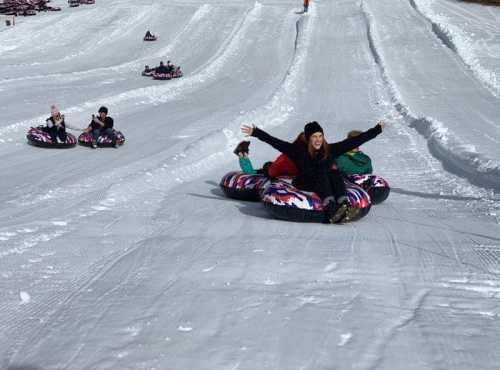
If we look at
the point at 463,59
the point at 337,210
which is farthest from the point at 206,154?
the point at 463,59

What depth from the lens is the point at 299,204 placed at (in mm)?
7531

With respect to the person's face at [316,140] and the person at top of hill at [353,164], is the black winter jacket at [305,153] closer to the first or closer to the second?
the person's face at [316,140]

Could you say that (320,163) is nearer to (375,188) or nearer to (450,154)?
(375,188)

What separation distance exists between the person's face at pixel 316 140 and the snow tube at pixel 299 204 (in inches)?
19.2

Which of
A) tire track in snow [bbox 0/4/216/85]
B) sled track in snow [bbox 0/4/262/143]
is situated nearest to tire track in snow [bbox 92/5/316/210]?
sled track in snow [bbox 0/4/262/143]

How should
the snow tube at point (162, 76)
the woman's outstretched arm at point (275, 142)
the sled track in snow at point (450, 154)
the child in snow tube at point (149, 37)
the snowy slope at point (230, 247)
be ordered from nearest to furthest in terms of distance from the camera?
the snowy slope at point (230, 247) → the woman's outstretched arm at point (275, 142) → the sled track in snow at point (450, 154) → the snow tube at point (162, 76) → the child in snow tube at point (149, 37)

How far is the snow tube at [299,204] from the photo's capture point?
7520 mm

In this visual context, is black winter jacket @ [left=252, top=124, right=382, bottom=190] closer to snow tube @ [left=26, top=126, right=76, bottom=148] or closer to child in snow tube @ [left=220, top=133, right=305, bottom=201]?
child in snow tube @ [left=220, top=133, right=305, bottom=201]

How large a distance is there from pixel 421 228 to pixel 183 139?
784cm

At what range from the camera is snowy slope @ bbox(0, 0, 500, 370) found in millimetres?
4059

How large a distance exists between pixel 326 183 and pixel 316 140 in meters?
0.45

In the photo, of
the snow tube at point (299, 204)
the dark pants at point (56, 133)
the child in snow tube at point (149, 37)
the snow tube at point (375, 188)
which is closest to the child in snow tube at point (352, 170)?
the snow tube at point (375, 188)

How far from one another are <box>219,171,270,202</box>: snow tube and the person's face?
50.7 inches

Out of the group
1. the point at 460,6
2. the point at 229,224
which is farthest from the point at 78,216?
the point at 460,6
